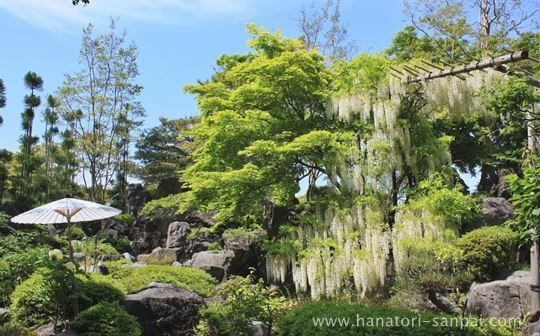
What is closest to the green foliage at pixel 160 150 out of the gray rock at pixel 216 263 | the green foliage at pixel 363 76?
the gray rock at pixel 216 263

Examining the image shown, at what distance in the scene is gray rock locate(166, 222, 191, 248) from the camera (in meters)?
15.0

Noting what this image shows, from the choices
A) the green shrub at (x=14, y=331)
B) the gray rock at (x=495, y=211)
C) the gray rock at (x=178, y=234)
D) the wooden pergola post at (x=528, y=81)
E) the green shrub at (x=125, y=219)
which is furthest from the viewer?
the green shrub at (x=125, y=219)

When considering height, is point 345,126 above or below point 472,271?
above

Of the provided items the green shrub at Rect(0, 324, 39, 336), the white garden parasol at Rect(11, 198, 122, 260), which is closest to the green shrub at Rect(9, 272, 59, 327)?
the green shrub at Rect(0, 324, 39, 336)

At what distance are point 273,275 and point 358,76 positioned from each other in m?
4.23

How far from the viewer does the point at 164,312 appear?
6840mm

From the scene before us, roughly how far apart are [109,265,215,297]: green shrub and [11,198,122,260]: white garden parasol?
1.15m

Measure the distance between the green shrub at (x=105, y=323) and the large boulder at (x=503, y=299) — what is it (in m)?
4.92

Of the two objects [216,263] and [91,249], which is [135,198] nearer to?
[91,249]

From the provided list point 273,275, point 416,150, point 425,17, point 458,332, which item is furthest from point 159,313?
point 425,17

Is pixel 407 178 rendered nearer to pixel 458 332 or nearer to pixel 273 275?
pixel 273 275

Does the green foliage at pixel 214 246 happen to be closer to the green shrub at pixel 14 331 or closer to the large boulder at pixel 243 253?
the large boulder at pixel 243 253

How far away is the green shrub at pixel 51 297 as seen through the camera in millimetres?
6523

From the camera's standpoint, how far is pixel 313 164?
34.3 feet
